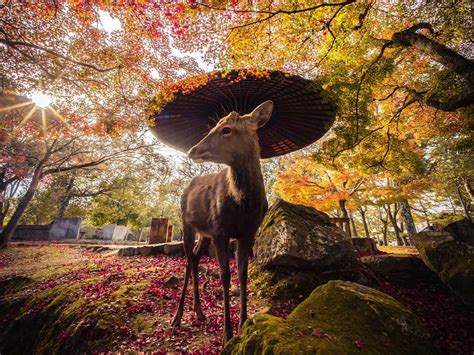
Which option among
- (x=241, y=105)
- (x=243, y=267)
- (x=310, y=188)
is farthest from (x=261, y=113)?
(x=310, y=188)

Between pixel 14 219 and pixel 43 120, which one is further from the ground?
pixel 43 120

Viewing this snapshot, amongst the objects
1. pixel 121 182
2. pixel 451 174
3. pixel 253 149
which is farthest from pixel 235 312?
pixel 121 182

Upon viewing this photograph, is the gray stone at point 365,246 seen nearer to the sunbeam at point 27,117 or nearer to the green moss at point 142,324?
the green moss at point 142,324

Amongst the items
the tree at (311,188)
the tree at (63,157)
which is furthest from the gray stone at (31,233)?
the tree at (311,188)

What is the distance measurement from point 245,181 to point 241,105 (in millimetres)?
3379

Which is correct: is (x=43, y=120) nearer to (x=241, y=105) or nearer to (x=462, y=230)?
(x=241, y=105)

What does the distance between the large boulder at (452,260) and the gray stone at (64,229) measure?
3410 centimetres

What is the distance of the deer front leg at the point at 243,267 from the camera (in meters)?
3.38

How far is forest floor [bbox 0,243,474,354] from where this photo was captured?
3.94 metres

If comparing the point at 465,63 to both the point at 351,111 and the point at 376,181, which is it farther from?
the point at 376,181

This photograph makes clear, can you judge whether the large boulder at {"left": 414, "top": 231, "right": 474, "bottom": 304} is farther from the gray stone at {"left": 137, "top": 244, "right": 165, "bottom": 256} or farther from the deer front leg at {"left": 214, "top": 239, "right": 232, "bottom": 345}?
the gray stone at {"left": 137, "top": 244, "right": 165, "bottom": 256}

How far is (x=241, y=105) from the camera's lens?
629 centimetres

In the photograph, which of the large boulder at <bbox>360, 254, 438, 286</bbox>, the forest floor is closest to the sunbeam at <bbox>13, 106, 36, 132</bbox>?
the forest floor

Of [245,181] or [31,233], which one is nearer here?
[245,181]
